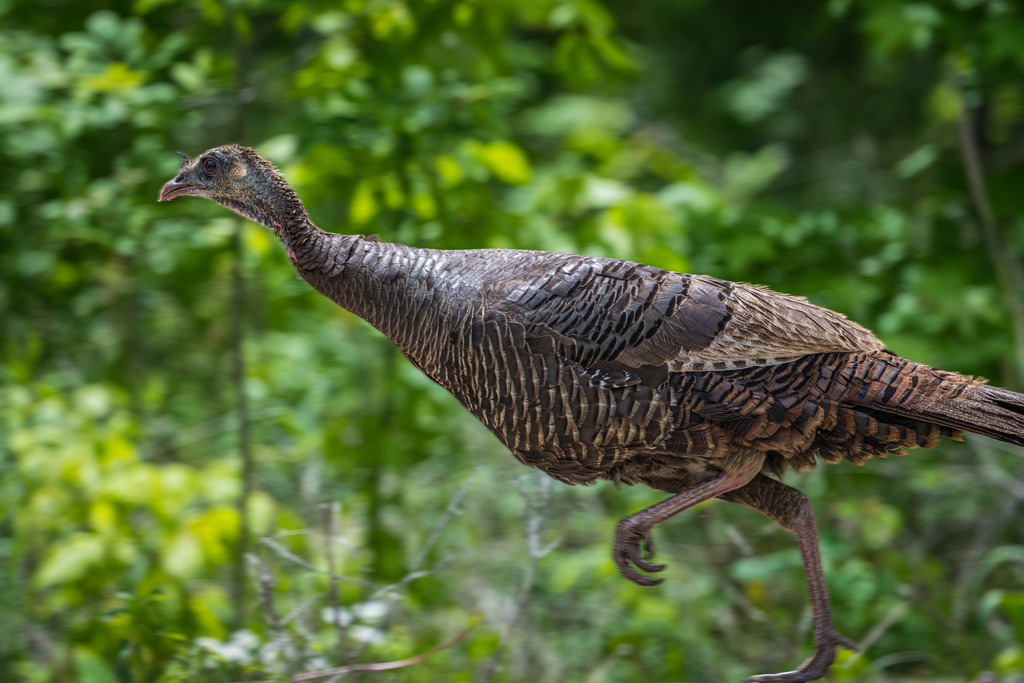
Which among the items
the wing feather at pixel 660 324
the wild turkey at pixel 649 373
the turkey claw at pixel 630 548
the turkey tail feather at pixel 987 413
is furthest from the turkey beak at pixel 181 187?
the turkey tail feather at pixel 987 413

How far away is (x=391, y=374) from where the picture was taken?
482cm

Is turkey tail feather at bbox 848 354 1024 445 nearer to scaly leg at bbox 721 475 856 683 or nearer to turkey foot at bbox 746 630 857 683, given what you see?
scaly leg at bbox 721 475 856 683

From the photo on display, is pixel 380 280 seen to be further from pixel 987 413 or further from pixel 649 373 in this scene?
pixel 987 413

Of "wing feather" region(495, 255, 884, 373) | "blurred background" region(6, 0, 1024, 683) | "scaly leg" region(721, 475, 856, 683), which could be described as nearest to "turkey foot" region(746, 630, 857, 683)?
"scaly leg" region(721, 475, 856, 683)

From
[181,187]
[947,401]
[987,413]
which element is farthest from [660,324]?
[181,187]

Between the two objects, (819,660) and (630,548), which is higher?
(630,548)

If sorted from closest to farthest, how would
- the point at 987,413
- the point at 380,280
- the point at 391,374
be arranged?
the point at 987,413 → the point at 380,280 → the point at 391,374

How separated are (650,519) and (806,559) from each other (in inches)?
21.9

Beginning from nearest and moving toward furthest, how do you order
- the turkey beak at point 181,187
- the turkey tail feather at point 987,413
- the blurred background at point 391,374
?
the turkey tail feather at point 987,413
the turkey beak at point 181,187
the blurred background at point 391,374

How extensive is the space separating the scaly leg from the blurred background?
38.3 inches

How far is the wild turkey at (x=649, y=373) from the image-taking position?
8.23 ft

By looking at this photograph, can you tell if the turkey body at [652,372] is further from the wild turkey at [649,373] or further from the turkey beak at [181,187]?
the turkey beak at [181,187]

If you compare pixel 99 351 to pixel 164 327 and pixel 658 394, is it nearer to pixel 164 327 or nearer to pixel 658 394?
pixel 164 327

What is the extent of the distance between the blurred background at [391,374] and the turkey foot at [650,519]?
877 millimetres
